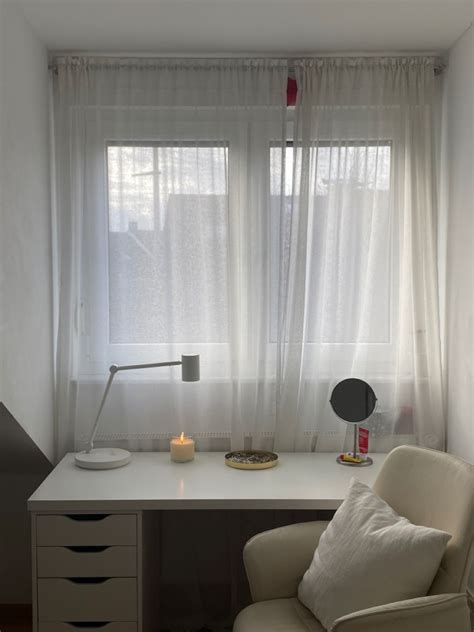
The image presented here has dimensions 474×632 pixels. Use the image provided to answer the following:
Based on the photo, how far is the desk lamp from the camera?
8.09 feet

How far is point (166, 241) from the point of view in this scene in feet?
8.81

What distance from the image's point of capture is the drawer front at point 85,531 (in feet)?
7.13

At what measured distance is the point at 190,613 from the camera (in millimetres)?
2832

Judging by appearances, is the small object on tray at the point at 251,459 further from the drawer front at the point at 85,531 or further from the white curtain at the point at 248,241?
the drawer front at the point at 85,531


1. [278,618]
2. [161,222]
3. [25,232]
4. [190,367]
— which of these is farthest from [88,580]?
[161,222]

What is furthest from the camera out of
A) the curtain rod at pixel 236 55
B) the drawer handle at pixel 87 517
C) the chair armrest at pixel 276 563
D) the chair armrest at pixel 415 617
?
the curtain rod at pixel 236 55

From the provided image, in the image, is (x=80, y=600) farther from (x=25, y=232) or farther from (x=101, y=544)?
(x=25, y=232)

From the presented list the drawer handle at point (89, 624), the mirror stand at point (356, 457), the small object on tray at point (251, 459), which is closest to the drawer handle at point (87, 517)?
the drawer handle at point (89, 624)

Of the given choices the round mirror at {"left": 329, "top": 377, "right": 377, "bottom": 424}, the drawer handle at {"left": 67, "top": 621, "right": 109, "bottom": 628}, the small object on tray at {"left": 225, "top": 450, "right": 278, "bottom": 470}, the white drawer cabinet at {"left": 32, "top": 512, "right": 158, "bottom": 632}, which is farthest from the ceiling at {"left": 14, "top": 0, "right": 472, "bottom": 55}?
the drawer handle at {"left": 67, "top": 621, "right": 109, "bottom": 628}

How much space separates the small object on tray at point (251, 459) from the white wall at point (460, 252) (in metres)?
0.75

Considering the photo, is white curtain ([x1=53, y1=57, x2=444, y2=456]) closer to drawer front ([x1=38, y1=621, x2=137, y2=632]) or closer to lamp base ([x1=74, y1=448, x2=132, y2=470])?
lamp base ([x1=74, y1=448, x2=132, y2=470])

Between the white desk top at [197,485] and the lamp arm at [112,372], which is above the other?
the lamp arm at [112,372]

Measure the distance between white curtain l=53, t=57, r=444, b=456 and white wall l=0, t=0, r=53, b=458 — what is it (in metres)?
Result: 0.09

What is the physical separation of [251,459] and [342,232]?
101cm
